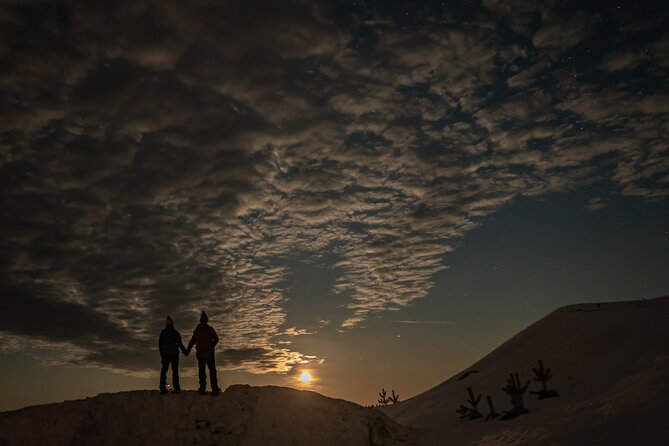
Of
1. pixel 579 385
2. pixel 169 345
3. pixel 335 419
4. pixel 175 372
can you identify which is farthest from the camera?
pixel 579 385

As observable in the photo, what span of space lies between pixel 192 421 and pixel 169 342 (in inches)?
105

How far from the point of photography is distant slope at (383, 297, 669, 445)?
16.3 m

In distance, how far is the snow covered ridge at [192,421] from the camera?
50.3 ft

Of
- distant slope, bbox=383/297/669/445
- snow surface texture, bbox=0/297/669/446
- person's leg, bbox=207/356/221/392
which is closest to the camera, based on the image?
snow surface texture, bbox=0/297/669/446

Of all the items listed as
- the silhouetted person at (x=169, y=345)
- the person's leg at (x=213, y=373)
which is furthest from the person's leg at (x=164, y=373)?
the person's leg at (x=213, y=373)

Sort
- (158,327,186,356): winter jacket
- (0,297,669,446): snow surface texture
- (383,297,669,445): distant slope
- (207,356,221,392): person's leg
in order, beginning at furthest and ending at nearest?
(383,297,669,445): distant slope
(207,356,221,392): person's leg
(158,327,186,356): winter jacket
(0,297,669,446): snow surface texture

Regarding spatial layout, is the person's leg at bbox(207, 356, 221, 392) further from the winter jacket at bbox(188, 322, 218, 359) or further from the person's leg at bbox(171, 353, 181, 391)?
the person's leg at bbox(171, 353, 181, 391)

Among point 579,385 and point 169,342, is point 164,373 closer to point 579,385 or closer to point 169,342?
point 169,342

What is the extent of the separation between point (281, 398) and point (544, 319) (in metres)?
30.6

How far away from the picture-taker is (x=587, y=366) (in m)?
28.3

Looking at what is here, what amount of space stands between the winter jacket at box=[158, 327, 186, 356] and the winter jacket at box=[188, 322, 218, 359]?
391 mm

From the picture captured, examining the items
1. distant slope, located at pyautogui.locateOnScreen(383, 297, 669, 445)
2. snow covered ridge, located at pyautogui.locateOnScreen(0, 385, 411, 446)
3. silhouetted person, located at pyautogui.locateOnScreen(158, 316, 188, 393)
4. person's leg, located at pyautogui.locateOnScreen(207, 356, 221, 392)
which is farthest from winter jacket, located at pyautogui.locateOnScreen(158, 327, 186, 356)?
distant slope, located at pyautogui.locateOnScreen(383, 297, 669, 445)

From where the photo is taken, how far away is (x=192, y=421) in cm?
1619

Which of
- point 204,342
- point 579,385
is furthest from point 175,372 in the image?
point 579,385
